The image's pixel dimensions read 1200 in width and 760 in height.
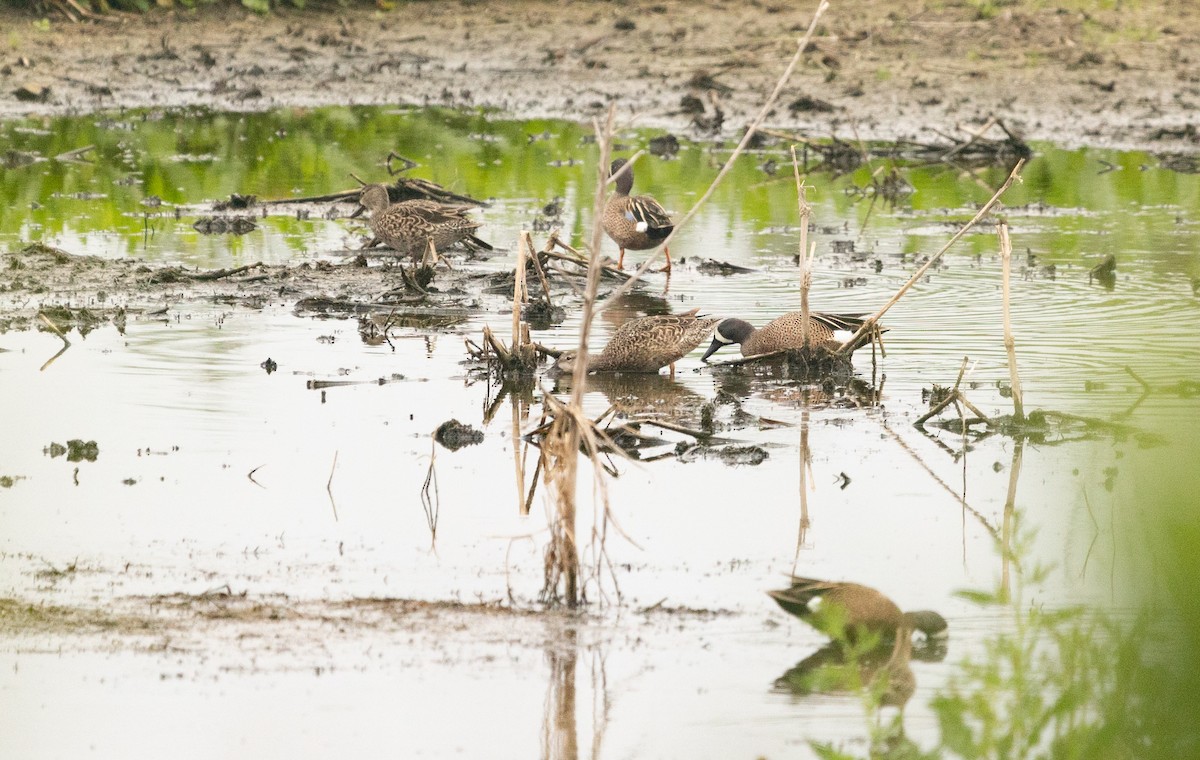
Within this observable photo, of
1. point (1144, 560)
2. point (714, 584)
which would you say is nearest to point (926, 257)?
point (714, 584)

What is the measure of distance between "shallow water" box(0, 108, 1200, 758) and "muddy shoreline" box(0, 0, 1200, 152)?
595cm

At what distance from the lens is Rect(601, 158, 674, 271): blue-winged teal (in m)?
12.0

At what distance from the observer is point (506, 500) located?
662cm

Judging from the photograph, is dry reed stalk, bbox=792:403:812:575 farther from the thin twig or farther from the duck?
the thin twig

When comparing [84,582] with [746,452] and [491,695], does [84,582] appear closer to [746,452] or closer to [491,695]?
[491,695]

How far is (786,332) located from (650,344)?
0.74m

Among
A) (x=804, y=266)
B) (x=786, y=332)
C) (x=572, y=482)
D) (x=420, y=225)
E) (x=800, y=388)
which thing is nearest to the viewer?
(x=572, y=482)

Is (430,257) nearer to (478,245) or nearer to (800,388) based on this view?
(478,245)

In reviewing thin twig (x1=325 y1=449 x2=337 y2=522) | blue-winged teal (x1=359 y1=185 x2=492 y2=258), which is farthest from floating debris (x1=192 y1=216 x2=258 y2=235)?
thin twig (x1=325 y1=449 x2=337 y2=522)

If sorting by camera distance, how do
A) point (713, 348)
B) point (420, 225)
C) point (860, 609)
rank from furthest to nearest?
point (420, 225) → point (713, 348) → point (860, 609)

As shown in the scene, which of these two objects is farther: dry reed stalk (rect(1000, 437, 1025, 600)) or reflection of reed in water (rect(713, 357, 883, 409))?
reflection of reed in water (rect(713, 357, 883, 409))

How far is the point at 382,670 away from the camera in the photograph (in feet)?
16.0

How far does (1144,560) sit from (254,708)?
3187 mm

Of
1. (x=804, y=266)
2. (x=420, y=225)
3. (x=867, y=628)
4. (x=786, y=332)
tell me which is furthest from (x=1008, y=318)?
(x=420, y=225)
